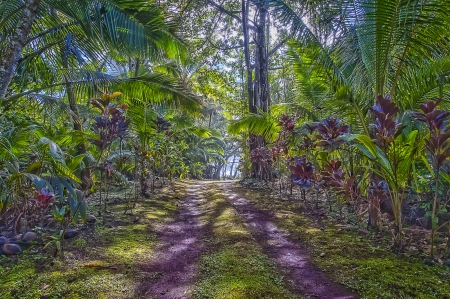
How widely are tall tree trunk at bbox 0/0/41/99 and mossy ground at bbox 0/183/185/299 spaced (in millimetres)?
1590

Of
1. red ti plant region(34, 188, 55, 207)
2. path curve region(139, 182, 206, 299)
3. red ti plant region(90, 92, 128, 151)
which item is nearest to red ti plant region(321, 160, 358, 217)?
path curve region(139, 182, 206, 299)

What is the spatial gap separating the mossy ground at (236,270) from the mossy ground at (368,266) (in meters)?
0.41

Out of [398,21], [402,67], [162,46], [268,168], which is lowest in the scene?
[268,168]

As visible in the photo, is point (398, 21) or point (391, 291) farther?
point (398, 21)

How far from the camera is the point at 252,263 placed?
1.90 metres

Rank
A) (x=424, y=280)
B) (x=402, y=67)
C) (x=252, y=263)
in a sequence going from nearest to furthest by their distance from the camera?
(x=424, y=280)
(x=252, y=263)
(x=402, y=67)

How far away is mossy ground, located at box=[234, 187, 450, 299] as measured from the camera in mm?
1484

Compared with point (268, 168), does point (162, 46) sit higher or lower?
higher

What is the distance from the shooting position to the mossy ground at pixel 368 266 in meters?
1.48

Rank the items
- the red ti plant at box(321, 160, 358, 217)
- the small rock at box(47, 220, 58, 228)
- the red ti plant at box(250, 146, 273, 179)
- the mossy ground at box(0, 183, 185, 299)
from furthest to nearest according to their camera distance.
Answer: the red ti plant at box(250, 146, 273, 179) → the small rock at box(47, 220, 58, 228) → the red ti plant at box(321, 160, 358, 217) → the mossy ground at box(0, 183, 185, 299)

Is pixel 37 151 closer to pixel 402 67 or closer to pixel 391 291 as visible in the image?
pixel 391 291

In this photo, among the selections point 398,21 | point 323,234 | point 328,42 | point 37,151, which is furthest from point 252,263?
point 328,42

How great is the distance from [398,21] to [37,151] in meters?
3.35

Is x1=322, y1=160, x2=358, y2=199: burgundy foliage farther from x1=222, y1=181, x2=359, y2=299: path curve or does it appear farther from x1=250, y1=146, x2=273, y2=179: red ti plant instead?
x1=250, y1=146, x2=273, y2=179: red ti plant
